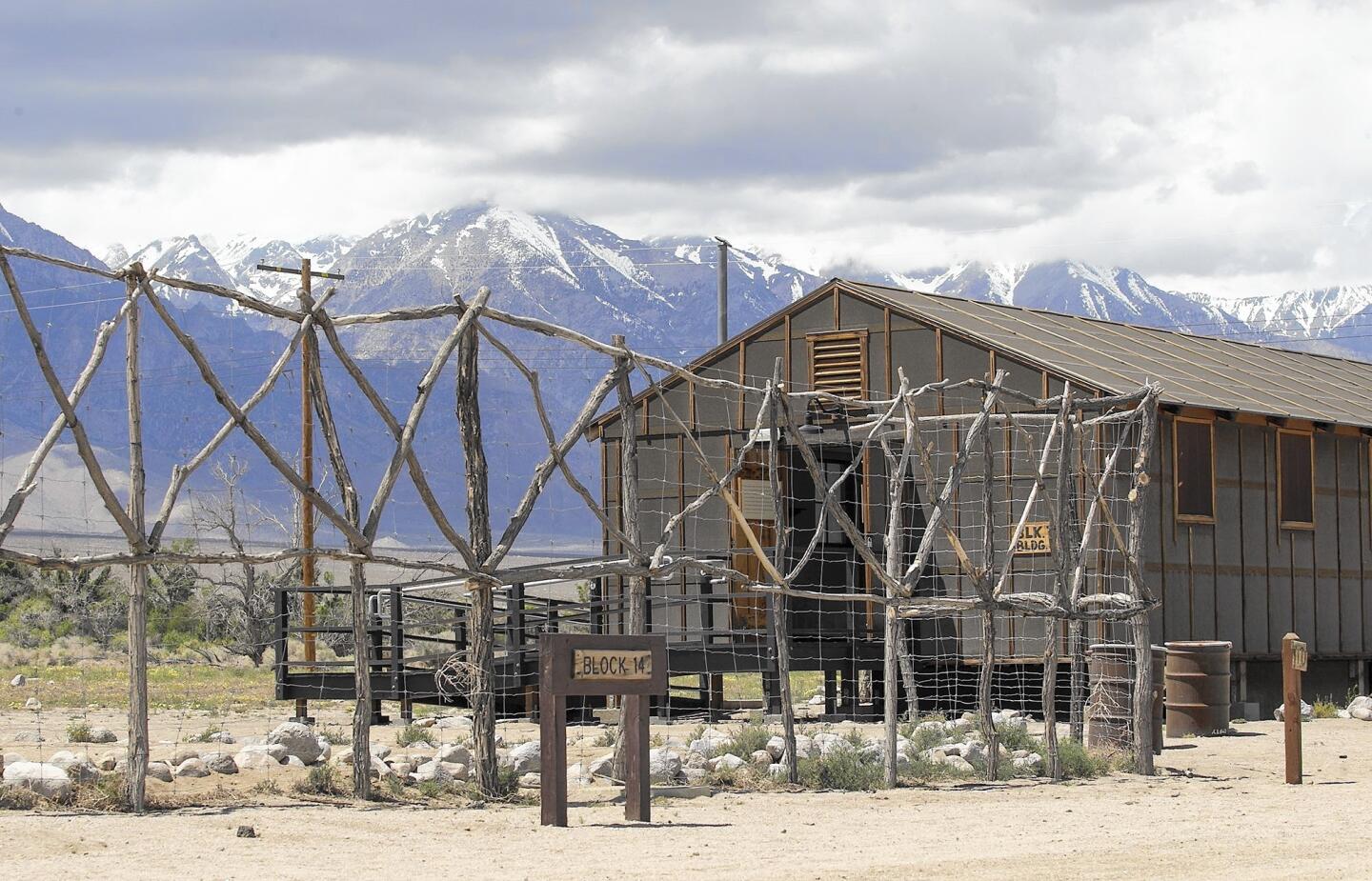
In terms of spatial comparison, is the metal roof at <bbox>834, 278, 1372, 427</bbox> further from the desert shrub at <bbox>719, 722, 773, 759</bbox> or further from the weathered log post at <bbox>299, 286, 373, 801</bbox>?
the weathered log post at <bbox>299, 286, 373, 801</bbox>

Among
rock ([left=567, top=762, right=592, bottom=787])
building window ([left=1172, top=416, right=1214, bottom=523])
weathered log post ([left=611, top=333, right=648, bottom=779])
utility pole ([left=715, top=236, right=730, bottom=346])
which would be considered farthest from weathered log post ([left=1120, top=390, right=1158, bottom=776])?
utility pole ([left=715, top=236, right=730, bottom=346])

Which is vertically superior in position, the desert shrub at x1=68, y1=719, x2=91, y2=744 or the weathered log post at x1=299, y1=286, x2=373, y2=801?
the weathered log post at x1=299, y1=286, x2=373, y2=801

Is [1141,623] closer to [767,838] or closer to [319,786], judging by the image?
[767,838]

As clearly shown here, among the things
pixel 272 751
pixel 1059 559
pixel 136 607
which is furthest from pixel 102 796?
pixel 1059 559

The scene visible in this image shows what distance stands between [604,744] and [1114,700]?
19.5 feet

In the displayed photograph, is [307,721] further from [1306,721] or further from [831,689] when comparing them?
[1306,721]

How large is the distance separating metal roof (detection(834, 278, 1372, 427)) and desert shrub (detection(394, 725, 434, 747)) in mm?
10477

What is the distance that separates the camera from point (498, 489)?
597ft

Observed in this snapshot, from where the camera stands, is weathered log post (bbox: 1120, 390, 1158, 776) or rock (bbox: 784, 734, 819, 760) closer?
rock (bbox: 784, 734, 819, 760)

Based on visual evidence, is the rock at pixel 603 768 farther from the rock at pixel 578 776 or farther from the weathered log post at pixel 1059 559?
the weathered log post at pixel 1059 559

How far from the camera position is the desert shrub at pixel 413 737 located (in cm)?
2219

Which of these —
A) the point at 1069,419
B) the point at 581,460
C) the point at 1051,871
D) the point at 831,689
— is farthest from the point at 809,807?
the point at 581,460

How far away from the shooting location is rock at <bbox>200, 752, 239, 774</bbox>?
17125mm

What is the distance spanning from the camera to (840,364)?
2975 cm
